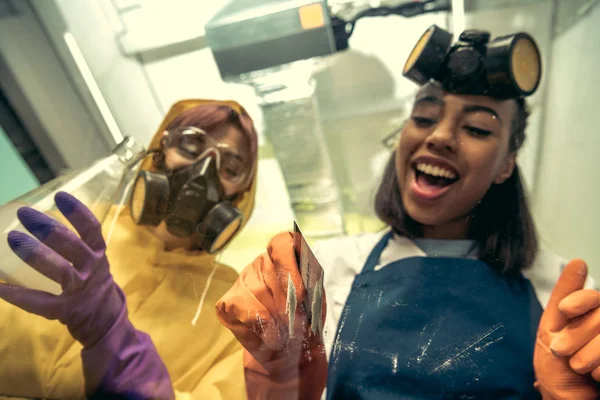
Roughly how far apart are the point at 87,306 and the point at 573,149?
873 mm

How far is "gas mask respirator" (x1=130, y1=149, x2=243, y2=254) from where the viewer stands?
0.44 metres

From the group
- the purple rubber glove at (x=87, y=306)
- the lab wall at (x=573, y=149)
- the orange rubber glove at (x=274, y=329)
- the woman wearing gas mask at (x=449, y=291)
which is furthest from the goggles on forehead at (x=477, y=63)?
the purple rubber glove at (x=87, y=306)

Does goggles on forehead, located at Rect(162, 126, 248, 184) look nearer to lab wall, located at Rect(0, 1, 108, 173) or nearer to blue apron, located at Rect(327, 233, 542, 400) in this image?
lab wall, located at Rect(0, 1, 108, 173)

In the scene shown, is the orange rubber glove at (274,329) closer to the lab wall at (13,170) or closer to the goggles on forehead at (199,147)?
the goggles on forehead at (199,147)

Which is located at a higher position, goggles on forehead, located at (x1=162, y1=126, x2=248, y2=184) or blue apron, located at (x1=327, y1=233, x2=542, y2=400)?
goggles on forehead, located at (x1=162, y1=126, x2=248, y2=184)

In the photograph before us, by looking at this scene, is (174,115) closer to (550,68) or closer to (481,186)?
(481,186)

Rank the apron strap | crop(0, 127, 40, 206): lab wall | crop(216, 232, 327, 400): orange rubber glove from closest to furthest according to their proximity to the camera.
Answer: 1. crop(216, 232, 327, 400): orange rubber glove
2. the apron strap
3. crop(0, 127, 40, 206): lab wall

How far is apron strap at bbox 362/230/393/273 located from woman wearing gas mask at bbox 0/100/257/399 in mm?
251

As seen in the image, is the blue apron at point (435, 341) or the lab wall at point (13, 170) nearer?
the blue apron at point (435, 341)

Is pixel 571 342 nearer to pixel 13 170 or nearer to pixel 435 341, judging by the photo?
pixel 435 341

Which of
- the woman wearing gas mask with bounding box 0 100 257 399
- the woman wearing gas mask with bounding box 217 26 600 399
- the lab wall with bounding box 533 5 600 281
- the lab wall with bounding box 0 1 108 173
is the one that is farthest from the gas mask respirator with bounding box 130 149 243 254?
the lab wall with bounding box 533 5 600 281

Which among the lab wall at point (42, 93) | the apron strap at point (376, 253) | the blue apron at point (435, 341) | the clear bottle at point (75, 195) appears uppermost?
the lab wall at point (42, 93)

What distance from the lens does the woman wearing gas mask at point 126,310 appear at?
34 centimetres

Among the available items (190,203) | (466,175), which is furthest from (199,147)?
(466,175)
